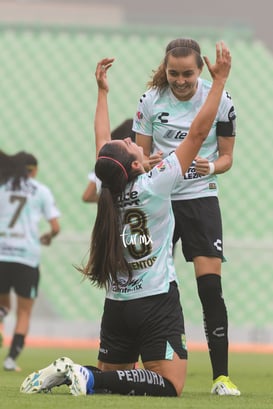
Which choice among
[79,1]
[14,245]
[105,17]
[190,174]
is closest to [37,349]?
[14,245]

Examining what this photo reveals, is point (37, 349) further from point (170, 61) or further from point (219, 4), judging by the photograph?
point (219, 4)

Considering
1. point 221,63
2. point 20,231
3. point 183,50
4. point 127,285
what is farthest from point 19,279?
point 221,63

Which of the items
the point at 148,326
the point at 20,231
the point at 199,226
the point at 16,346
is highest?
the point at 20,231

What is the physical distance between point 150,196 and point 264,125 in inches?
597

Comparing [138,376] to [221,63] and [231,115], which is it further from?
[231,115]

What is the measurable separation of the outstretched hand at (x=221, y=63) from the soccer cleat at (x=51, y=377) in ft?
4.79

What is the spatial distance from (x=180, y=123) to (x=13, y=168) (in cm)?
378

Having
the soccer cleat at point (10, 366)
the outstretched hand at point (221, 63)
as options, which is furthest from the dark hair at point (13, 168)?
the outstretched hand at point (221, 63)

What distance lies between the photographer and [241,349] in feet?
48.6

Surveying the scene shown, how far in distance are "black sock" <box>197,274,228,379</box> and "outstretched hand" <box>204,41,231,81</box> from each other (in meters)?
1.18

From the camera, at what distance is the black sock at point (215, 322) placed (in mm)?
5723

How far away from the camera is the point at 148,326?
17.0 feet

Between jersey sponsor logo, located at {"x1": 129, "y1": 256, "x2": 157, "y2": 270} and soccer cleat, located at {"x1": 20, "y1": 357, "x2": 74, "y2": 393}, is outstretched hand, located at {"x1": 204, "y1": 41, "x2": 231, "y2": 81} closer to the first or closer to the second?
jersey sponsor logo, located at {"x1": 129, "y1": 256, "x2": 157, "y2": 270}

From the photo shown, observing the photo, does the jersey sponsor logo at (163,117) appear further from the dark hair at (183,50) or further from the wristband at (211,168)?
the wristband at (211,168)
